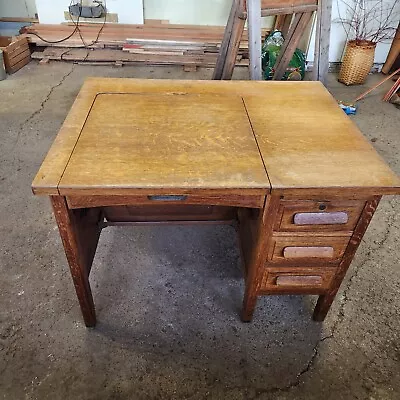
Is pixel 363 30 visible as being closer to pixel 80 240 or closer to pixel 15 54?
pixel 15 54

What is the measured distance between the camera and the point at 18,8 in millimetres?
3783

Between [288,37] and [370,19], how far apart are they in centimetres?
177

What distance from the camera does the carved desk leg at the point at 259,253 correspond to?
1.04m

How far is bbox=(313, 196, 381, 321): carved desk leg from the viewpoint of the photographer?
106cm

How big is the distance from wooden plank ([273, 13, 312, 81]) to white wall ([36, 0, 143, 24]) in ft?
6.75

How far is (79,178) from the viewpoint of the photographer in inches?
38.2

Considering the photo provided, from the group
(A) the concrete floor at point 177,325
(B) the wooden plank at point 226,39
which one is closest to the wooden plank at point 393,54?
(B) the wooden plank at point 226,39

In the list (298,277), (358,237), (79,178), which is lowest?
(298,277)

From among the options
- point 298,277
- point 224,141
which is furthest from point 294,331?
point 224,141

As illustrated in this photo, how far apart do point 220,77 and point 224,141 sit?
3.60ft

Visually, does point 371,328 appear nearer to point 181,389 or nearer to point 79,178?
point 181,389

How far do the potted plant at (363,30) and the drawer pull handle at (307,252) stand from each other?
2.61 metres

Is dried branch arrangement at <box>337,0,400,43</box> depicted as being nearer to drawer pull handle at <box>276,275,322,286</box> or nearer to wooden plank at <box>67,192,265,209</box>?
drawer pull handle at <box>276,275,322,286</box>

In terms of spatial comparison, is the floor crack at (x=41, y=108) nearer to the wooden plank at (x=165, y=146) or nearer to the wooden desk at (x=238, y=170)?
the wooden desk at (x=238, y=170)
